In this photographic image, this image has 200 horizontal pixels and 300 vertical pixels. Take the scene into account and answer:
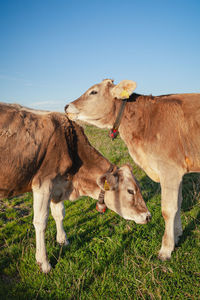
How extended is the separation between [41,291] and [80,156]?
238cm

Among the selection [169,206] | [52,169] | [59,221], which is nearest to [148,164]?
[169,206]

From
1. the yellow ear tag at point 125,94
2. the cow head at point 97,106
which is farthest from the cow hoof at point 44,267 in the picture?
the yellow ear tag at point 125,94

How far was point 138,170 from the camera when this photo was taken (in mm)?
8695

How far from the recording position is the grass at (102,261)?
329 centimetres

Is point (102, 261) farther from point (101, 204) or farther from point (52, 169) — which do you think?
point (52, 169)

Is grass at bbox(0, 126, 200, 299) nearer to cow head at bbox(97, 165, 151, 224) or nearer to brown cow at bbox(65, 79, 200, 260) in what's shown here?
brown cow at bbox(65, 79, 200, 260)

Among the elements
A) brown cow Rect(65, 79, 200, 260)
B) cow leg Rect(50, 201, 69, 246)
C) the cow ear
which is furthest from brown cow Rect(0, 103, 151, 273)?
the cow ear

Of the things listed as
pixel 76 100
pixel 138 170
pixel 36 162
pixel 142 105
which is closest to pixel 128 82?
pixel 142 105

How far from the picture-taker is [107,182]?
13.8 ft

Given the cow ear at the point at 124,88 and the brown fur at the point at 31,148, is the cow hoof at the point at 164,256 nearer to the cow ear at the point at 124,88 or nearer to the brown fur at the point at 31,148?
the brown fur at the point at 31,148

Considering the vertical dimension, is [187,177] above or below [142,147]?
below

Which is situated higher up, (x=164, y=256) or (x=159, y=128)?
(x=159, y=128)

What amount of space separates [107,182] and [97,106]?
1696 millimetres

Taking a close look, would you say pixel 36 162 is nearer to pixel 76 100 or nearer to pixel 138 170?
pixel 76 100
